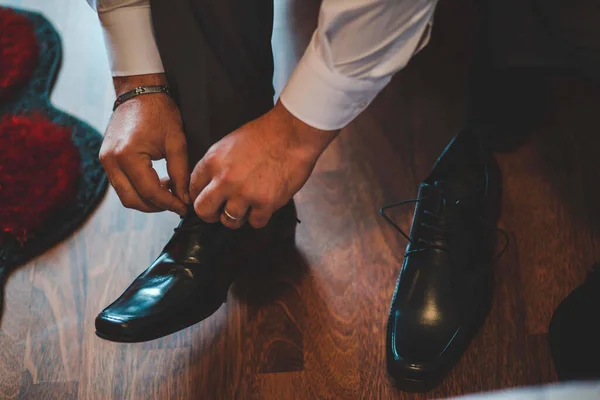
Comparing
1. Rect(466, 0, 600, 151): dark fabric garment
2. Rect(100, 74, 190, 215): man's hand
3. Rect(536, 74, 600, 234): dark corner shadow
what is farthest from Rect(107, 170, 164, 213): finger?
Rect(536, 74, 600, 234): dark corner shadow

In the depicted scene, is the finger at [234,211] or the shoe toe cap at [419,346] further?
the shoe toe cap at [419,346]

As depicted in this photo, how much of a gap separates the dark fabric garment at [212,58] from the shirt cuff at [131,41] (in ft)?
0.10

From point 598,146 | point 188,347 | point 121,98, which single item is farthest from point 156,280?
point 598,146

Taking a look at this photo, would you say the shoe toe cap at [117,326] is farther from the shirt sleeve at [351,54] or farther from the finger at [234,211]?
the shirt sleeve at [351,54]

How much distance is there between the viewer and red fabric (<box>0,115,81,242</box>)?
3.10ft

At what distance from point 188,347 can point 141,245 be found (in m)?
0.20

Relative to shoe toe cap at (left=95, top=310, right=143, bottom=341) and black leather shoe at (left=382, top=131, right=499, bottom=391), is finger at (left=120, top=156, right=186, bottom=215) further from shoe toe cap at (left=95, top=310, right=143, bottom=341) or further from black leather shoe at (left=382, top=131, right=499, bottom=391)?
black leather shoe at (left=382, top=131, right=499, bottom=391)

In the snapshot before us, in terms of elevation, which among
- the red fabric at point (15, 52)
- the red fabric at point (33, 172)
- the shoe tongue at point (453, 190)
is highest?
the red fabric at point (15, 52)

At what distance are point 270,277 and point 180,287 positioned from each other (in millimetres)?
181

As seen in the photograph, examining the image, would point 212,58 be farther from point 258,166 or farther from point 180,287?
point 180,287

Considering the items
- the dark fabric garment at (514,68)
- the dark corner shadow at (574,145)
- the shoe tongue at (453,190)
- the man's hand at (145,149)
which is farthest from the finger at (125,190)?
the dark corner shadow at (574,145)

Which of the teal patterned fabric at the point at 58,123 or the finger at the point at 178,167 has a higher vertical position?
the finger at the point at 178,167

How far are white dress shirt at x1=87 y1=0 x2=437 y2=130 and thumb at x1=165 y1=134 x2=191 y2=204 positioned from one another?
0.15 meters

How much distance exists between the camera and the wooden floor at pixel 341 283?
0.81 meters
